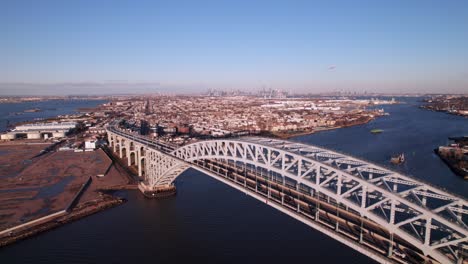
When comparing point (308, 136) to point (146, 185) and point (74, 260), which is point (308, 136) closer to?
point (146, 185)

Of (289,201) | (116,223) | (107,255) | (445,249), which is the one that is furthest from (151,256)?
(445,249)

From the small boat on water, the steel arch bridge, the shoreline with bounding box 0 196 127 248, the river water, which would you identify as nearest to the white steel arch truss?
the steel arch bridge

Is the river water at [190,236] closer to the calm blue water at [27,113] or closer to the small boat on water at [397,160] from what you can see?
the small boat on water at [397,160]

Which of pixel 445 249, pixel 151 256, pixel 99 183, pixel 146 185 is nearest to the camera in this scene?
pixel 445 249

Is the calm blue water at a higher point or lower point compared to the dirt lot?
higher

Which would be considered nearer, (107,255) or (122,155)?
(107,255)

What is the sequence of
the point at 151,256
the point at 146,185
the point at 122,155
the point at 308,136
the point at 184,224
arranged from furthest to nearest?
1. the point at 308,136
2. the point at 122,155
3. the point at 146,185
4. the point at 184,224
5. the point at 151,256

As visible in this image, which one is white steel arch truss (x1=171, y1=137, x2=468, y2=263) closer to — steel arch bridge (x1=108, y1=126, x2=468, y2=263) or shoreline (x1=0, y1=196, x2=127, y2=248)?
steel arch bridge (x1=108, y1=126, x2=468, y2=263)

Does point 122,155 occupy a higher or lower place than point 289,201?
lower

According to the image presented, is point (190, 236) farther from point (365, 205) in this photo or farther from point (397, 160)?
point (397, 160)
